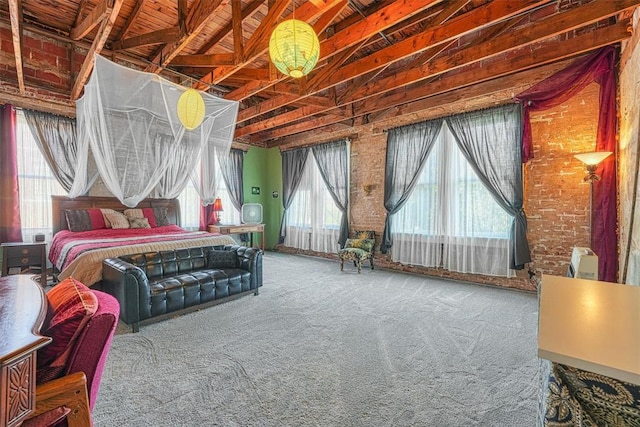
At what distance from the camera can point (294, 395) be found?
1.88 meters

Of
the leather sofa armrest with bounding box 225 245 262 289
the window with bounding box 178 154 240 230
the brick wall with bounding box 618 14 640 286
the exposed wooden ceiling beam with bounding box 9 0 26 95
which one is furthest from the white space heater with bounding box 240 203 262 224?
the brick wall with bounding box 618 14 640 286

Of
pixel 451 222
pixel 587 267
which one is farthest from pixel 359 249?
pixel 587 267

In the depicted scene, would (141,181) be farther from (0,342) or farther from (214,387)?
(0,342)

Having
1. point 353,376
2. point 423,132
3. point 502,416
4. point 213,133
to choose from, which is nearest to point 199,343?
point 353,376

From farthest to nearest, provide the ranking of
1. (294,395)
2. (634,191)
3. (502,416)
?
1. (634,191)
2. (294,395)
3. (502,416)

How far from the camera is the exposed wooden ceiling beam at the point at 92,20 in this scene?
8.11 ft

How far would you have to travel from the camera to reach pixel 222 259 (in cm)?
400

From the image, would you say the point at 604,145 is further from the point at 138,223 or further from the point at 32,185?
the point at 32,185

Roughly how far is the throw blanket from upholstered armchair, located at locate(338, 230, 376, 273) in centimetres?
211

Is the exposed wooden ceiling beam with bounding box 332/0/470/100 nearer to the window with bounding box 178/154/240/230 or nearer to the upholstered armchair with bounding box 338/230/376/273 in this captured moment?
the upholstered armchair with bounding box 338/230/376/273

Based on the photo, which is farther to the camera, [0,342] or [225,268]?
[225,268]

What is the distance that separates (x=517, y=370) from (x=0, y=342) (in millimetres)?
2894

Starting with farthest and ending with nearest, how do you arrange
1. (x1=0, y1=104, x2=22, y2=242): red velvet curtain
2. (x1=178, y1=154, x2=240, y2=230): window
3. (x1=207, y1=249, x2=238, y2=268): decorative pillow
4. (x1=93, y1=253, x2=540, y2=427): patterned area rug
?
(x1=178, y1=154, x2=240, y2=230): window → (x1=0, y1=104, x2=22, y2=242): red velvet curtain → (x1=207, y1=249, x2=238, y2=268): decorative pillow → (x1=93, y1=253, x2=540, y2=427): patterned area rug

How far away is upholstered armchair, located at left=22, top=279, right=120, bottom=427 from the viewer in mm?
921
